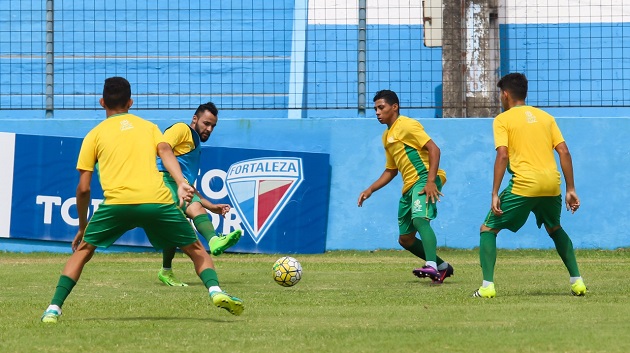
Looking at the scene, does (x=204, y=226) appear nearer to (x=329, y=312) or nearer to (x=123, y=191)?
(x=329, y=312)

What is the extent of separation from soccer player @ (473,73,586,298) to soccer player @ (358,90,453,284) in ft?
5.84

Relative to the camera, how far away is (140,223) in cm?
786

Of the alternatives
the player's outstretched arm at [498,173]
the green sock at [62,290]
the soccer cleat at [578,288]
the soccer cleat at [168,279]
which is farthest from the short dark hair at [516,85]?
the green sock at [62,290]

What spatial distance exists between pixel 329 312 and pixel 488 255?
1690 millimetres

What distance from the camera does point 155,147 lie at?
25.9ft

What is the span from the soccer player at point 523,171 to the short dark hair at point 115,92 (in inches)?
118

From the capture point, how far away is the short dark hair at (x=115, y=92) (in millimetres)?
7945

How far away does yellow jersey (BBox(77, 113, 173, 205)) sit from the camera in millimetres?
7777

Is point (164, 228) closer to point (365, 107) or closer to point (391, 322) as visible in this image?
point (391, 322)

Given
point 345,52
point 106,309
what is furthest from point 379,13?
point 106,309

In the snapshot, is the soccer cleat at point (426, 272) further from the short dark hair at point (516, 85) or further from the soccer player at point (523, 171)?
the short dark hair at point (516, 85)

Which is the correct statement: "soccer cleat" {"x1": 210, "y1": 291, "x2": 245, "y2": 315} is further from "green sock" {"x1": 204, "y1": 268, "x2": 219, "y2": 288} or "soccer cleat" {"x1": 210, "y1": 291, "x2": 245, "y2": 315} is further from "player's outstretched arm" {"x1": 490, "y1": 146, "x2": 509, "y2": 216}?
"player's outstretched arm" {"x1": 490, "y1": 146, "x2": 509, "y2": 216}

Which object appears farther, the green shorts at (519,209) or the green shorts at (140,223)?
the green shorts at (519,209)

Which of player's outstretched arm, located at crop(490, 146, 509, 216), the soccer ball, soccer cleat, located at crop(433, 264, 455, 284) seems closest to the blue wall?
soccer cleat, located at crop(433, 264, 455, 284)
